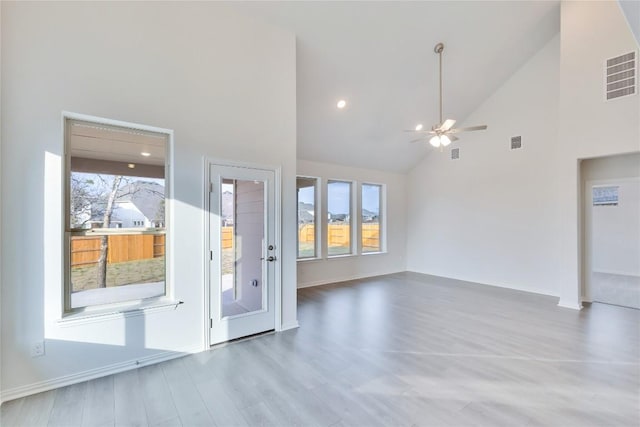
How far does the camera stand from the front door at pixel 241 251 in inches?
137

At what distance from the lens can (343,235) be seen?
733 cm

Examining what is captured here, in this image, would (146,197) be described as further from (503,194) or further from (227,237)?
(503,194)

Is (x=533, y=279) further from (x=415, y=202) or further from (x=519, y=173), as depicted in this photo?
(x=415, y=202)

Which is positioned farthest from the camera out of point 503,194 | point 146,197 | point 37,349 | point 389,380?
point 503,194

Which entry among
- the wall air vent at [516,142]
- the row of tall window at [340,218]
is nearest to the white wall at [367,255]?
the row of tall window at [340,218]

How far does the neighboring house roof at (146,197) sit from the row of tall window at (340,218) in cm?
365

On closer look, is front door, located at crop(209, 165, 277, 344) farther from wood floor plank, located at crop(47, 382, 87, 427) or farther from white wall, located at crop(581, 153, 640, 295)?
white wall, located at crop(581, 153, 640, 295)

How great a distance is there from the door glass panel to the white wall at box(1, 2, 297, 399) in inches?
11.4

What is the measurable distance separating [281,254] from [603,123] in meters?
5.27

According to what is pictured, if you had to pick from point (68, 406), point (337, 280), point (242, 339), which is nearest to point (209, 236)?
point (242, 339)

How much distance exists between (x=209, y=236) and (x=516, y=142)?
20.6 ft

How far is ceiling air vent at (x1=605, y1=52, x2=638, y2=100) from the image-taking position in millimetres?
4352

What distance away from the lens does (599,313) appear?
4.61m

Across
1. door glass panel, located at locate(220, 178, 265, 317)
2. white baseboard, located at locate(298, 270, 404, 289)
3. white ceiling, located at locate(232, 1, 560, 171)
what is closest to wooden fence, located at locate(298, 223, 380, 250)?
white baseboard, located at locate(298, 270, 404, 289)
